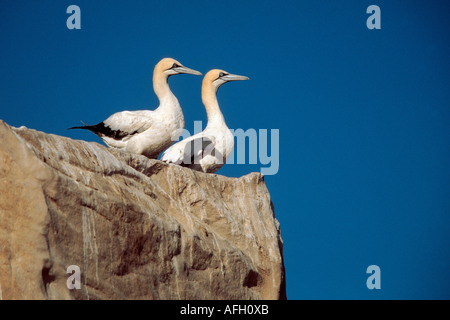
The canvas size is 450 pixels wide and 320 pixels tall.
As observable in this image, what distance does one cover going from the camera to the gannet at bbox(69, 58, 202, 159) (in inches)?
674

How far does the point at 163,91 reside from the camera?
18.2 metres

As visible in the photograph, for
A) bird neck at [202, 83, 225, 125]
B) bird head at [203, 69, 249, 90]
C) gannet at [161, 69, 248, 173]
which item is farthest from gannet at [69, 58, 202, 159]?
bird head at [203, 69, 249, 90]

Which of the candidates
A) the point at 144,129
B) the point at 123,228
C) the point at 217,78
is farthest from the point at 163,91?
the point at 123,228

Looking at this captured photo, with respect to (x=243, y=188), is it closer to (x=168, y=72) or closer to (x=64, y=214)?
(x=168, y=72)

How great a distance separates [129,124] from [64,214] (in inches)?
211

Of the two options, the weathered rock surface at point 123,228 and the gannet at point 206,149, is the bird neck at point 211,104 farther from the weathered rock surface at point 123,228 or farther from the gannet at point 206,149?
the weathered rock surface at point 123,228

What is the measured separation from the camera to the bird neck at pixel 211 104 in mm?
19031

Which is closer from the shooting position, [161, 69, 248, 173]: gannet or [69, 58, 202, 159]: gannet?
[69, 58, 202, 159]: gannet

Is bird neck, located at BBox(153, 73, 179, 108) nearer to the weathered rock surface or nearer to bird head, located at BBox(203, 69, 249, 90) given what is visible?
bird head, located at BBox(203, 69, 249, 90)

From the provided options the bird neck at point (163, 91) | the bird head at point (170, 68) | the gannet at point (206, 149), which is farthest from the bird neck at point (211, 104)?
the bird neck at point (163, 91)

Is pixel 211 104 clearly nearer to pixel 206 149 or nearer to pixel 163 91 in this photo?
pixel 163 91
